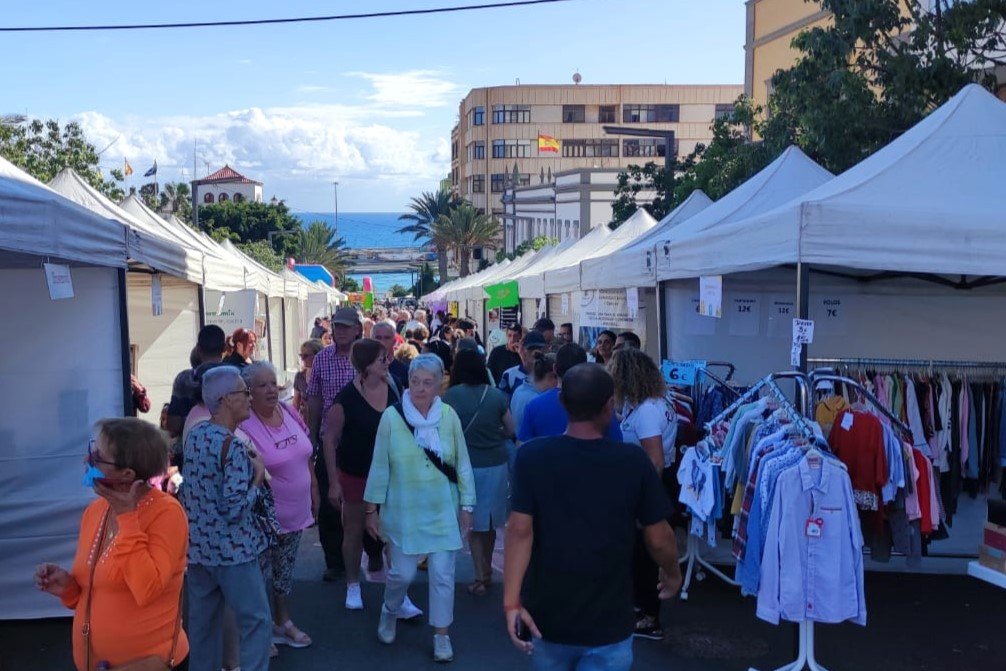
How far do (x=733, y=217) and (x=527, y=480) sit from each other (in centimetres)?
595

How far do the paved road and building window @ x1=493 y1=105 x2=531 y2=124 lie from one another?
73.5m

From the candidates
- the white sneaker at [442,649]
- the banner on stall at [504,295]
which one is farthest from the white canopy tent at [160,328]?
the banner on stall at [504,295]

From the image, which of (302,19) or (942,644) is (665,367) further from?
(302,19)

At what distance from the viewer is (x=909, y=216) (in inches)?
219

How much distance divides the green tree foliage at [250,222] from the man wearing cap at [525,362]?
52766 mm

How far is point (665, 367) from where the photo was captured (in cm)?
751

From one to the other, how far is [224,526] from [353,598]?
7.23 ft

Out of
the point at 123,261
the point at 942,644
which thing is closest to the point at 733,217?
the point at 942,644

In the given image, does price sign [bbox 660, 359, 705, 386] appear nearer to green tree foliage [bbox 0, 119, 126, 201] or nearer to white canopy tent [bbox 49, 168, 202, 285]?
white canopy tent [bbox 49, 168, 202, 285]

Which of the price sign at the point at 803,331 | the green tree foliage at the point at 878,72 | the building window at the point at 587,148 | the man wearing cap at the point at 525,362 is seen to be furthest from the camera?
the building window at the point at 587,148

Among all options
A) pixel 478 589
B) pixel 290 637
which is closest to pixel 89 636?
pixel 290 637

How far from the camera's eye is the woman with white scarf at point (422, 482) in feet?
18.0

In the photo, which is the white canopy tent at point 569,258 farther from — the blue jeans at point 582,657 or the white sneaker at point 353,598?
the blue jeans at point 582,657

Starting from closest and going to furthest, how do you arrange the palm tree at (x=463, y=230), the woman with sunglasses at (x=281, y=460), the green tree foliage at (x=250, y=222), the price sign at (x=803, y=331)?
the woman with sunglasses at (x=281, y=460) → the price sign at (x=803, y=331) → the green tree foliage at (x=250, y=222) → the palm tree at (x=463, y=230)
